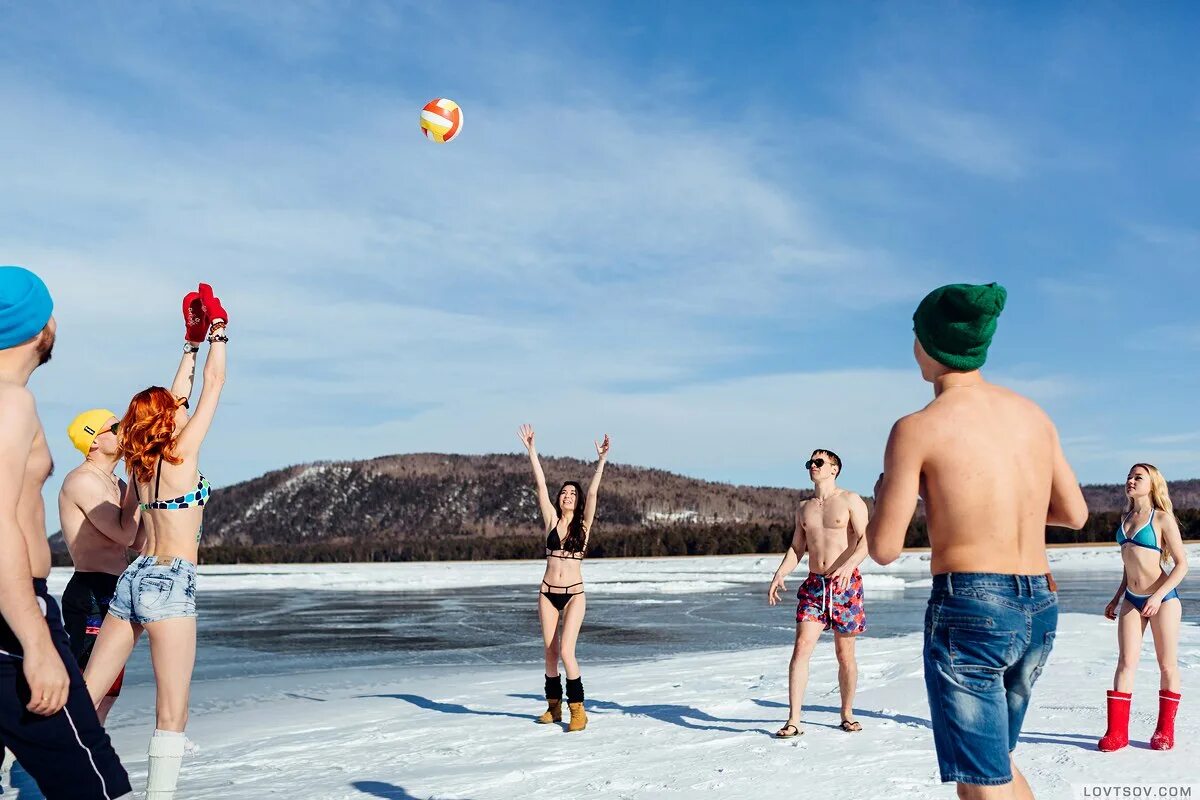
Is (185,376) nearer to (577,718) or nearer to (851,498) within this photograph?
(577,718)

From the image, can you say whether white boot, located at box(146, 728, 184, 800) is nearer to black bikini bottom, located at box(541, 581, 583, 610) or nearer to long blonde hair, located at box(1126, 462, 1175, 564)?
black bikini bottom, located at box(541, 581, 583, 610)

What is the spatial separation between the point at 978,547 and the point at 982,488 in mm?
177

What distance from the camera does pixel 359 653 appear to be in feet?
43.5

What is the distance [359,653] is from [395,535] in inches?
3309

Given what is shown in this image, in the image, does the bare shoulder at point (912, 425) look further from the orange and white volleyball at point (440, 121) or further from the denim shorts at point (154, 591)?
the orange and white volleyball at point (440, 121)

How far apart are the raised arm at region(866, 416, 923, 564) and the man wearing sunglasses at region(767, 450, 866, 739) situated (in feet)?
11.9

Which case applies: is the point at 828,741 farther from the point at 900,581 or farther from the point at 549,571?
the point at 900,581

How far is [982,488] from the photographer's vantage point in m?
3.12

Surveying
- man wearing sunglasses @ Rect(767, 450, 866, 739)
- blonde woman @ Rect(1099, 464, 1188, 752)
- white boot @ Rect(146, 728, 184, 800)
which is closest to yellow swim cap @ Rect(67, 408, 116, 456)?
white boot @ Rect(146, 728, 184, 800)

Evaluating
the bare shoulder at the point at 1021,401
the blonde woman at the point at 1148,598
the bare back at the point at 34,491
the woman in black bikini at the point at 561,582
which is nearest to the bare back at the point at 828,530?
the woman in black bikini at the point at 561,582

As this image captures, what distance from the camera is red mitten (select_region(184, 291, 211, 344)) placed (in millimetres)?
4949

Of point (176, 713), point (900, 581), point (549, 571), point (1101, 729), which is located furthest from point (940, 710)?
point (900, 581)

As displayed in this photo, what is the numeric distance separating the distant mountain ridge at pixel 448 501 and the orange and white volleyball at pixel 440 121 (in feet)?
241

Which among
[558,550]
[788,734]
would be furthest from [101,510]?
[788,734]
